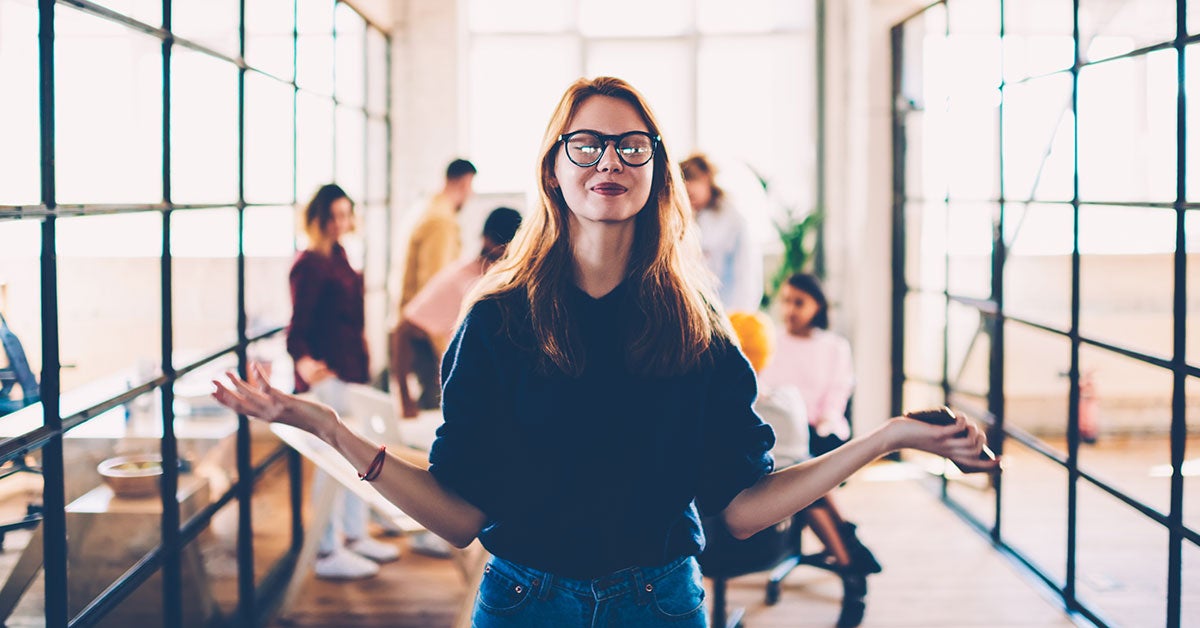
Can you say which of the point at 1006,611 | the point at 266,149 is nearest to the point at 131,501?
the point at 266,149

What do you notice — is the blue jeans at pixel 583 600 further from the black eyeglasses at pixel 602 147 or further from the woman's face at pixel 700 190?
the woman's face at pixel 700 190

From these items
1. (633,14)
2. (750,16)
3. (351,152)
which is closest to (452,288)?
(351,152)

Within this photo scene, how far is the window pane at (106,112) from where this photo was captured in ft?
7.44

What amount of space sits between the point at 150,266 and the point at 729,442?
1.83m

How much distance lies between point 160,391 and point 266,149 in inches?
47.2

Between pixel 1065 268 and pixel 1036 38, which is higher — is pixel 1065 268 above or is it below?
below

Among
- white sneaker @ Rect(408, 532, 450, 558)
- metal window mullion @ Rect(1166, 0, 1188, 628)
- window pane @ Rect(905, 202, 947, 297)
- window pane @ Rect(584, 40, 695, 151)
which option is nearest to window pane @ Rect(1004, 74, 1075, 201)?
window pane @ Rect(905, 202, 947, 297)

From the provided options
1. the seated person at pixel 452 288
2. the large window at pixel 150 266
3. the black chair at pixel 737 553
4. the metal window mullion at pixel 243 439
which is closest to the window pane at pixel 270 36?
the large window at pixel 150 266

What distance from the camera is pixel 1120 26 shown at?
380 centimetres

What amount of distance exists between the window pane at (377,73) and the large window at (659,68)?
62 cm

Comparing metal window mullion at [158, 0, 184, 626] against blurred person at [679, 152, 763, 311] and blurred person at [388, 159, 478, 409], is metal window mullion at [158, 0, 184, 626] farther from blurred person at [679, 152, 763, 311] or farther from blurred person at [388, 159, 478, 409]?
blurred person at [679, 152, 763, 311]

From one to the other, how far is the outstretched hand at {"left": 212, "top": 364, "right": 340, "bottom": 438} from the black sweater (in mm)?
161

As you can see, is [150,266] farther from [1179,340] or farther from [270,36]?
[1179,340]

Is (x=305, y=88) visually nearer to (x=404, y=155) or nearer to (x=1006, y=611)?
(x=404, y=155)
